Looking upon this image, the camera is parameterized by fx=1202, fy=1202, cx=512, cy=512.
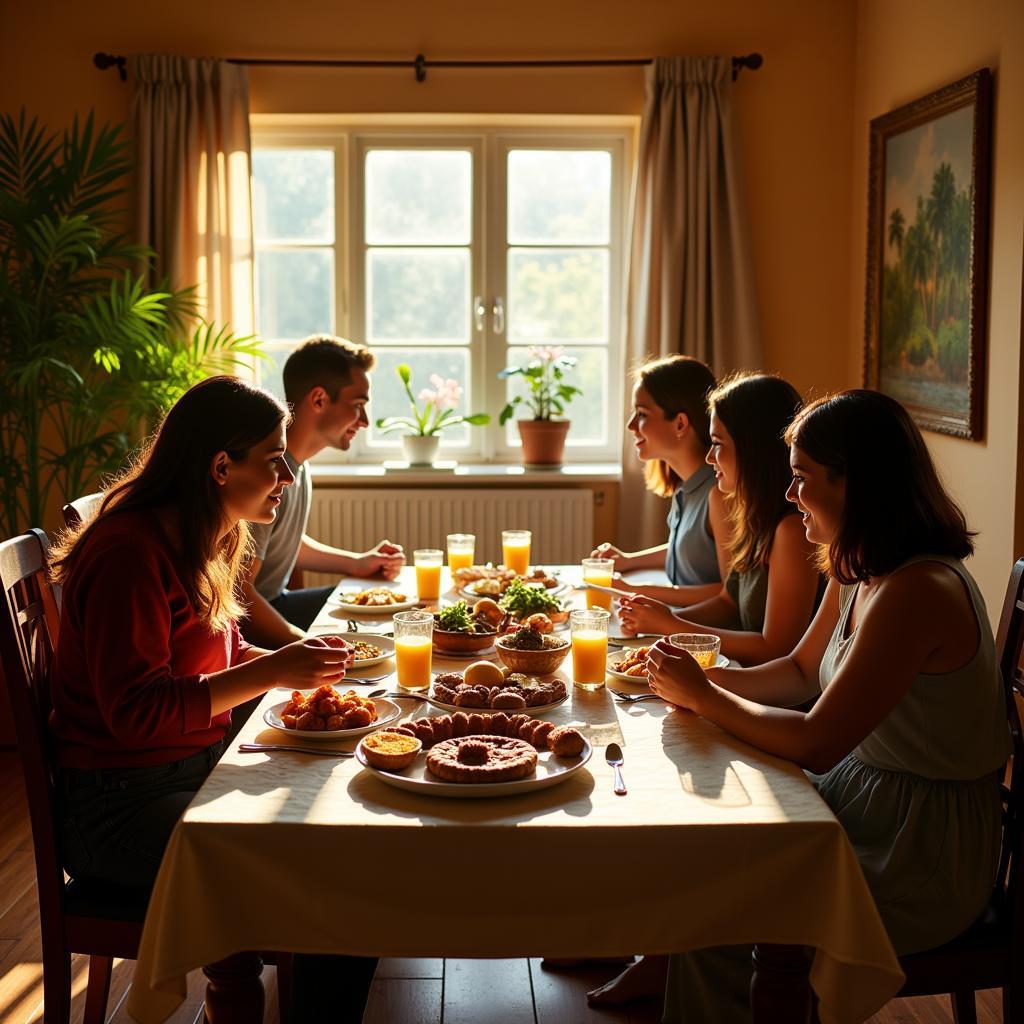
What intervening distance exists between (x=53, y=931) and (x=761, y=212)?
3.73m

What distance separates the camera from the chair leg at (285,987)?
82.3 inches

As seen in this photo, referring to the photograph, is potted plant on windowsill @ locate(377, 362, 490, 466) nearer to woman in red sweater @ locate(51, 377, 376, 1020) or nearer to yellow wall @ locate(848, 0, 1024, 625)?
yellow wall @ locate(848, 0, 1024, 625)

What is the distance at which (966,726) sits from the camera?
1.74 meters

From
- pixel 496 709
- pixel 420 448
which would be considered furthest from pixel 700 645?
pixel 420 448

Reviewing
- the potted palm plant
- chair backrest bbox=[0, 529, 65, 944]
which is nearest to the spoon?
chair backrest bbox=[0, 529, 65, 944]

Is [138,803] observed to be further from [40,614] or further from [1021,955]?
[1021,955]

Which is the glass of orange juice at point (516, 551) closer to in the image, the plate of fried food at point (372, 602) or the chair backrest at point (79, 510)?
the plate of fried food at point (372, 602)

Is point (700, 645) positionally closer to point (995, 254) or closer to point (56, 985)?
point (56, 985)

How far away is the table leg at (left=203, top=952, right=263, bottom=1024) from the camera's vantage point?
4.93ft

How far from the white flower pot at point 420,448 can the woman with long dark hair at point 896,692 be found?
9.50 ft

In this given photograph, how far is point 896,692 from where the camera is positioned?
1673 mm

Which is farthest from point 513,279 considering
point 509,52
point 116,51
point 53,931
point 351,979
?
point 53,931

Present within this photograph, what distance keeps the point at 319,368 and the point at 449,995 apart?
1645mm

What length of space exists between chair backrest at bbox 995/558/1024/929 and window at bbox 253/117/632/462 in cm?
294
